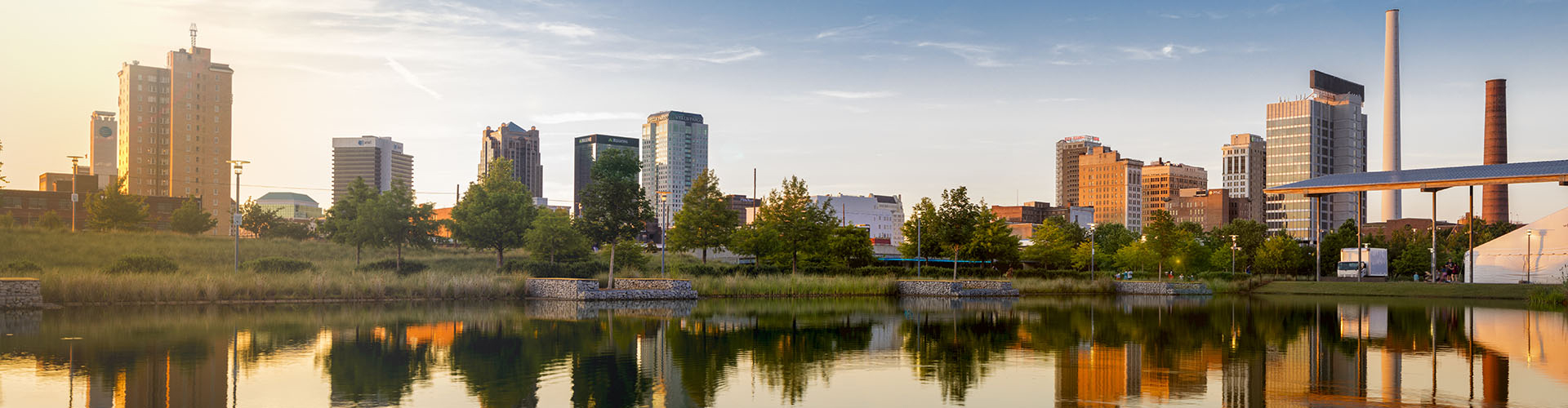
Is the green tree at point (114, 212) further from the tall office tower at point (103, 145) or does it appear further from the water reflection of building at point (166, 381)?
the tall office tower at point (103, 145)

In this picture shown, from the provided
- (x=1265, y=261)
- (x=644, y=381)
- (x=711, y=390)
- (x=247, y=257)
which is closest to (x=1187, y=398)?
(x=711, y=390)

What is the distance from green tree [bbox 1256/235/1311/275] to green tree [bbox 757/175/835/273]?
150 feet

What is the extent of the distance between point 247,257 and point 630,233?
24.4 metres

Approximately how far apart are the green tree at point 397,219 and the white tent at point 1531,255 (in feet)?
224

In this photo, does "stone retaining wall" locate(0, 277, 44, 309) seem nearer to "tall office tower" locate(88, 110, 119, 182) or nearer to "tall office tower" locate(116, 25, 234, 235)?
"tall office tower" locate(116, 25, 234, 235)

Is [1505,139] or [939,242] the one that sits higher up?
[1505,139]

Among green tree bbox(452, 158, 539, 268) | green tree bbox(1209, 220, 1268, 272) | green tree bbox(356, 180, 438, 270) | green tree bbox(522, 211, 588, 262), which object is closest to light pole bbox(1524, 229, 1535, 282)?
green tree bbox(1209, 220, 1268, 272)

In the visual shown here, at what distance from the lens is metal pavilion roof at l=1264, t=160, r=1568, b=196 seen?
210 feet

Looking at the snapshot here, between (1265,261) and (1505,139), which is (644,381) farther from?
(1505,139)

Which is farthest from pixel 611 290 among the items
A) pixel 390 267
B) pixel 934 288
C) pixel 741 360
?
pixel 741 360

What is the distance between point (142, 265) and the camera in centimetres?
4403

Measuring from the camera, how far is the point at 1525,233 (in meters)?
69.0

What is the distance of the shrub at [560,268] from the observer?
2020 inches

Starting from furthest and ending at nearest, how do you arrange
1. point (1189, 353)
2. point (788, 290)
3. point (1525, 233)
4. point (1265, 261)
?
point (1265, 261)
point (1525, 233)
point (788, 290)
point (1189, 353)
